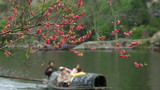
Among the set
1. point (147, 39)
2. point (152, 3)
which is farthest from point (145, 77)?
point (152, 3)

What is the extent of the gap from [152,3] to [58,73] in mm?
52275

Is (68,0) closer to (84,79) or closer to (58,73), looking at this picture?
(84,79)

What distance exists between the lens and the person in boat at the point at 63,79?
16094 mm

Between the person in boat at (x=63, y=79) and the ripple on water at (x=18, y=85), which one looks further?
the ripple on water at (x=18, y=85)

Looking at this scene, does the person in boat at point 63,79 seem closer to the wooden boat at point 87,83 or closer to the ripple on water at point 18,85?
the wooden boat at point 87,83

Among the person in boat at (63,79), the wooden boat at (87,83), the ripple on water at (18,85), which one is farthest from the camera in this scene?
the ripple on water at (18,85)

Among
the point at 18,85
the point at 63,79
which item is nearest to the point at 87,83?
the point at 63,79

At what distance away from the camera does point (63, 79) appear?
16.3m

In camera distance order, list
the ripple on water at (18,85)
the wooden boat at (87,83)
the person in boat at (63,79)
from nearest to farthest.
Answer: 1. the wooden boat at (87,83)
2. the person in boat at (63,79)
3. the ripple on water at (18,85)

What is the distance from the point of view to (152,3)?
66.3 meters

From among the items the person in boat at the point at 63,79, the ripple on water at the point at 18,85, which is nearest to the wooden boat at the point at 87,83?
the person in boat at the point at 63,79

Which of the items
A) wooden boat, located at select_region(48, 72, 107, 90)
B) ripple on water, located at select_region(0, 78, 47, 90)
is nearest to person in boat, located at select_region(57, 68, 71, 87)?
wooden boat, located at select_region(48, 72, 107, 90)

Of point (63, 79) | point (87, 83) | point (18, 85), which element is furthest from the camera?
point (18, 85)

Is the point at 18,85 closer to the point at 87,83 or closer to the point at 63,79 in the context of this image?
the point at 63,79
